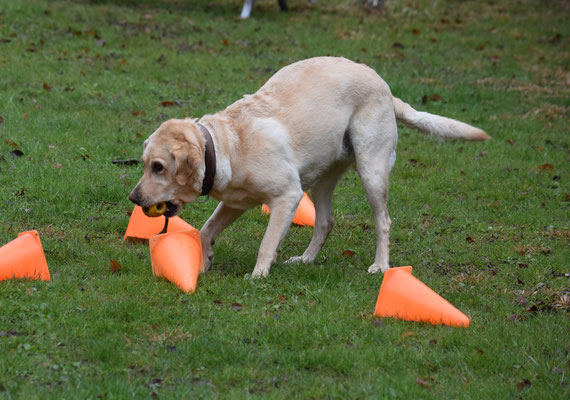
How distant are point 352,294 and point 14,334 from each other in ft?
8.00

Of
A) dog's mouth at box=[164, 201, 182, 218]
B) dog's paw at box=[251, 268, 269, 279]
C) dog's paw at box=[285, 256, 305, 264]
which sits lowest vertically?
dog's paw at box=[285, 256, 305, 264]

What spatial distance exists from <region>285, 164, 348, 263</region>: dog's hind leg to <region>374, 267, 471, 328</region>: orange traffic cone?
55.3 inches

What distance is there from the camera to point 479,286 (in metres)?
5.80

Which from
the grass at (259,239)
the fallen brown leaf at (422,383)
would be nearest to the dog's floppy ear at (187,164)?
the grass at (259,239)

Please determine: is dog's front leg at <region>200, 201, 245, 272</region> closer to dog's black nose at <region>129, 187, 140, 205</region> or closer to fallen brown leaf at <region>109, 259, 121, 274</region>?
fallen brown leaf at <region>109, 259, 121, 274</region>

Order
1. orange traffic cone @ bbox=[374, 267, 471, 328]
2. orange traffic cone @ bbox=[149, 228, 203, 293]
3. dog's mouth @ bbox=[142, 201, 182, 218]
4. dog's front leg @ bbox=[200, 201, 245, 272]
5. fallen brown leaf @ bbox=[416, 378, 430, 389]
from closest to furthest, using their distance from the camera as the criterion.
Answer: fallen brown leaf @ bbox=[416, 378, 430, 389], orange traffic cone @ bbox=[374, 267, 471, 328], orange traffic cone @ bbox=[149, 228, 203, 293], dog's mouth @ bbox=[142, 201, 182, 218], dog's front leg @ bbox=[200, 201, 245, 272]

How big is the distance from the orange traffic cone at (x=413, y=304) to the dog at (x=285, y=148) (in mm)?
1048

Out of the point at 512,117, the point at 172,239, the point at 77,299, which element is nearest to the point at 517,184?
the point at 512,117

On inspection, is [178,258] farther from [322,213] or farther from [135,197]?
[322,213]

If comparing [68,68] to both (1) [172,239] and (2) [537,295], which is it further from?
(2) [537,295]

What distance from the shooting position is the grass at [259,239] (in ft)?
13.8

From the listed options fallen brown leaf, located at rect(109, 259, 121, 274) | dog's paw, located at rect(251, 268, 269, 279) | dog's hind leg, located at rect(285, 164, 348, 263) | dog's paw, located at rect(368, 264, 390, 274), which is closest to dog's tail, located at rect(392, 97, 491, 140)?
dog's hind leg, located at rect(285, 164, 348, 263)

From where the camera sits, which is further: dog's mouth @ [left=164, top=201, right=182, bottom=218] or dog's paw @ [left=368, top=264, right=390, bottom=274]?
dog's paw @ [left=368, top=264, right=390, bottom=274]

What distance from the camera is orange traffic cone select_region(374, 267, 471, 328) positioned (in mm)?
4966
